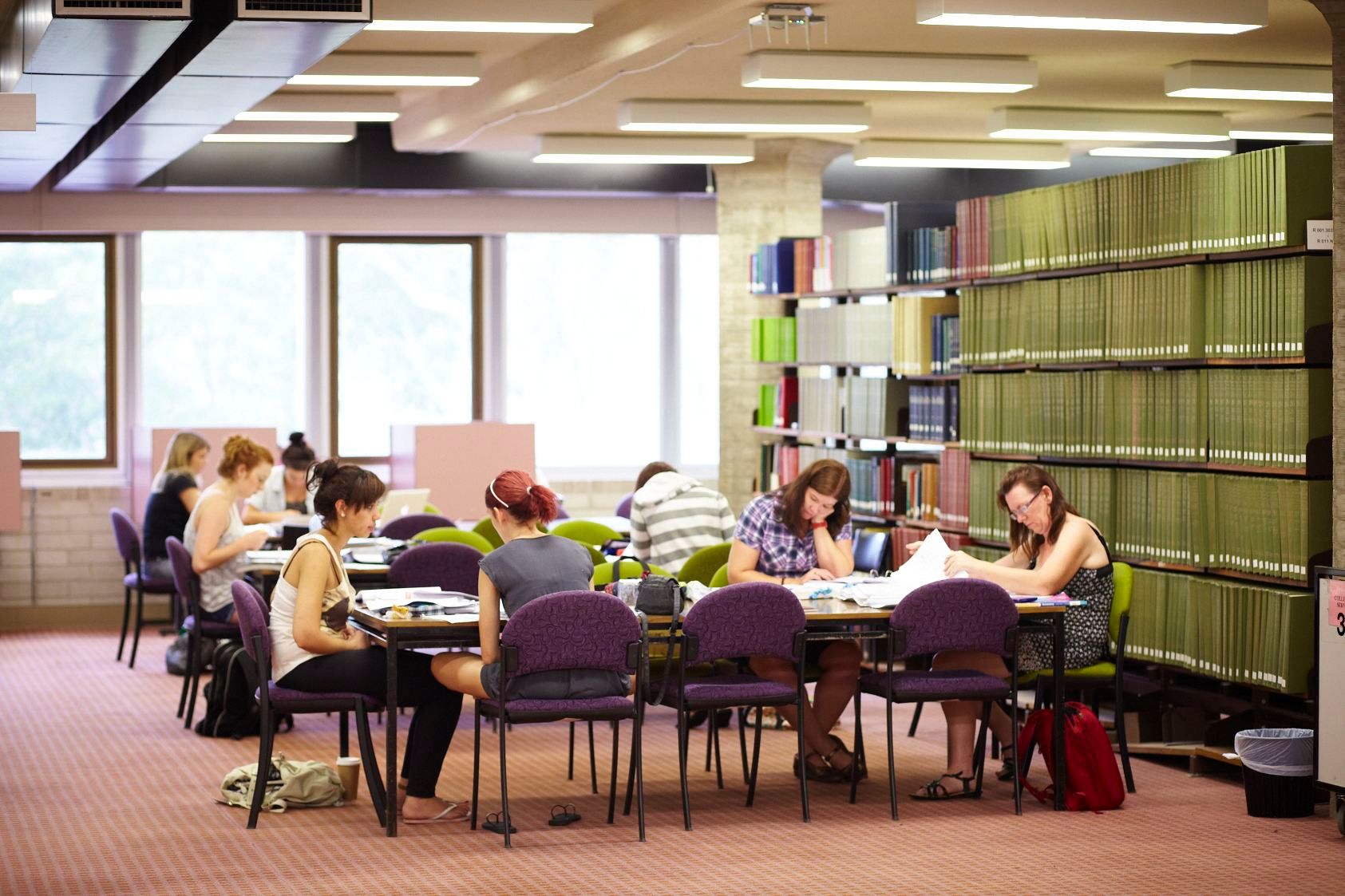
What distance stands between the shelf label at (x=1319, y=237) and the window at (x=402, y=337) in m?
8.45

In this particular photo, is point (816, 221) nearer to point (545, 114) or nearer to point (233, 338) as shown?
point (545, 114)

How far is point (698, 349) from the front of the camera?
15.1 metres

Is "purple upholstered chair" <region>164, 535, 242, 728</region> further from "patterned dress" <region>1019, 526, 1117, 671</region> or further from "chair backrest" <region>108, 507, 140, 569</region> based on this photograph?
"patterned dress" <region>1019, 526, 1117, 671</region>

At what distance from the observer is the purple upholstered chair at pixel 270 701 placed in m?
6.72

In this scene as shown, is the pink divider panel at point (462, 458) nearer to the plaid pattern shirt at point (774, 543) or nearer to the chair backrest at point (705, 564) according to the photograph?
the chair backrest at point (705, 564)

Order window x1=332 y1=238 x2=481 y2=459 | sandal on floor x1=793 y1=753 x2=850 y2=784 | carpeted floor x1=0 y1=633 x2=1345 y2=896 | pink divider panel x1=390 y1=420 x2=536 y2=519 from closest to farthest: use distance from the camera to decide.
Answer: carpeted floor x1=0 y1=633 x2=1345 y2=896, sandal on floor x1=793 y1=753 x2=850 y2=784, pink divider panel x1=390 y1=420 x2=536 y2=519, window x1=332 y1=238 x2=481 y2=459

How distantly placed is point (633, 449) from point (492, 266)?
6.37 feet

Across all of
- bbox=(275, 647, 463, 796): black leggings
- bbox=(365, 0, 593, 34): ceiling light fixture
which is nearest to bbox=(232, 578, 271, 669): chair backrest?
bbox=(275, 647, 463, 796): black leggings

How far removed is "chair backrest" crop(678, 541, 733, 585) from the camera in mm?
8375

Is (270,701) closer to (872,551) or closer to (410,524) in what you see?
(872,551)

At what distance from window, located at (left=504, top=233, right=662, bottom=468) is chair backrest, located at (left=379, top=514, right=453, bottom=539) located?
4046 mm

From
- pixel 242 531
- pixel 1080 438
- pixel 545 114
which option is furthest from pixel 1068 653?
pixel 545 114

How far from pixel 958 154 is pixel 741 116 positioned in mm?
2481

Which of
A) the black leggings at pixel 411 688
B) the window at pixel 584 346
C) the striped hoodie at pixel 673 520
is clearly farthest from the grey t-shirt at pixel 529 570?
the window at pixel 584 346
